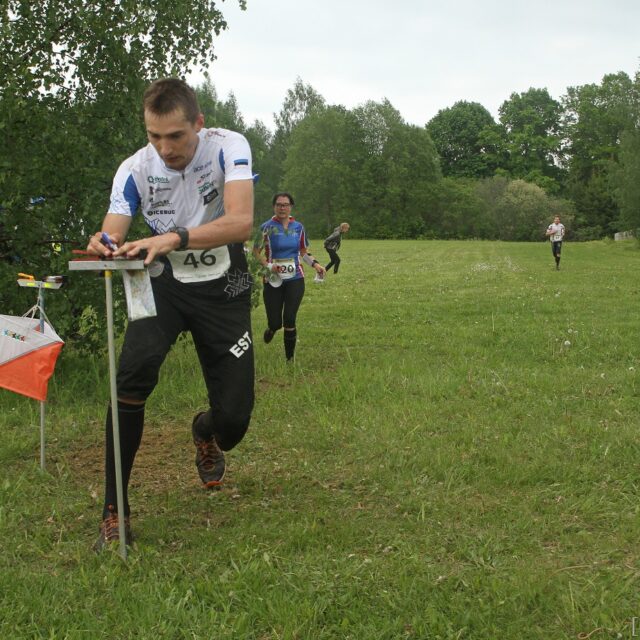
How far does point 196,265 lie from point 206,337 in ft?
1.35

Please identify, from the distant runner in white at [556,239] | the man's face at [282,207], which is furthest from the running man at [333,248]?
the man's face at [282,207]

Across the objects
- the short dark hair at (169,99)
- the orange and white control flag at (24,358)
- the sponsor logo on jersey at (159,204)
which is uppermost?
the short dark hair at (169,99)

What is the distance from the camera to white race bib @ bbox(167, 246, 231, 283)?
425cm

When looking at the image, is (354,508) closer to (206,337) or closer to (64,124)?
(206,337)

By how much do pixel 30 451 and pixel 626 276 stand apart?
19418 millimetres

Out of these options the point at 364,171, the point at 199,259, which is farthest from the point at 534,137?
the point at 199,259

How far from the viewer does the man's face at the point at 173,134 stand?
152 inches

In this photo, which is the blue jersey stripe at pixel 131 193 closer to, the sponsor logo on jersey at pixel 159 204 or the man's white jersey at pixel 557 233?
the sponsor logo on jersey at pixel 159 204

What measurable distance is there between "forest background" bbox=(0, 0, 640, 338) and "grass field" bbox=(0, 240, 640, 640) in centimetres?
201

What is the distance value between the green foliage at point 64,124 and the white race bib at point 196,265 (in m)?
3.75

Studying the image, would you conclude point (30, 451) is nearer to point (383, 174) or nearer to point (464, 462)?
point (464, 462)

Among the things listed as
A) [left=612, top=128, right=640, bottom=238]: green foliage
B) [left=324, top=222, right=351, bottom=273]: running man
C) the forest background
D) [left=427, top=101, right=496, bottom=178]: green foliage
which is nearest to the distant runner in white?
[left=324, top=222, right=351, bottom=273]: running man

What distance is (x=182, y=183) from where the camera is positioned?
4188mm

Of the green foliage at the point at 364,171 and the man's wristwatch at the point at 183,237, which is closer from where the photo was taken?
the man's wristwatch at the point at 183,237
